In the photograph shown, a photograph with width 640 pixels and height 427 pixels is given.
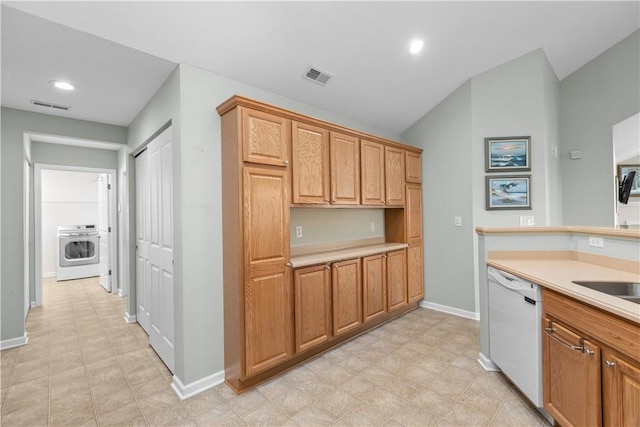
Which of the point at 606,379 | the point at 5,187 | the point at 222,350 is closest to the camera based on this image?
the point at 606,379

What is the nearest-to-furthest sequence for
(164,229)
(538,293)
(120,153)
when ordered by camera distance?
(538,293)
(164,229)
(120,153)

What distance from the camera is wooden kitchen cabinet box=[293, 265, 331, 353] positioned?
2.51 m

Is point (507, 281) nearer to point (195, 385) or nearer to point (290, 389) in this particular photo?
point (290, 389)

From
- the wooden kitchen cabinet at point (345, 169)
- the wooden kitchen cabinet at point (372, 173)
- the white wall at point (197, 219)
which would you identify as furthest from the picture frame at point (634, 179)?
the white wall at point (197, 219)

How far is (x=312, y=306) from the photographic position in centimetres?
263

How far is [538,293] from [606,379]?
54 cm

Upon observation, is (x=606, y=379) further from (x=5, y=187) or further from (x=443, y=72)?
(x=5, y=187)

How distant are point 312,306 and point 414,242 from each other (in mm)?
1958

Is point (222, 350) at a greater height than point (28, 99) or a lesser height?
lesser

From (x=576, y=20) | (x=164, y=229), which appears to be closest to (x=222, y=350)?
(x=164, y=229)

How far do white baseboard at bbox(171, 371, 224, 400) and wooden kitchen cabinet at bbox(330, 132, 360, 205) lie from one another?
72.2 inches

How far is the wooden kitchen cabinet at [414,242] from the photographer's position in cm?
385

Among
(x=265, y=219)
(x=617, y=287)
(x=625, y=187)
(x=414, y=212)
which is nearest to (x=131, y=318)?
(x=265, y=219)

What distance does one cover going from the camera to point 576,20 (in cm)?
278
